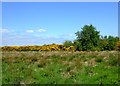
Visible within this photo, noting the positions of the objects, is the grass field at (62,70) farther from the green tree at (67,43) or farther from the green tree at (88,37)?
the green tree at (67,43)

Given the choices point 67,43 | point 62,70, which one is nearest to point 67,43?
point 67,43

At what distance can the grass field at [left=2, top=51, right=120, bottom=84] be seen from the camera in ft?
68.3

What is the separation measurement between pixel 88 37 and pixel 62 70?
75.2ft

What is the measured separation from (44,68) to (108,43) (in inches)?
1047

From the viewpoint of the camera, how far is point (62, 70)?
23453mm

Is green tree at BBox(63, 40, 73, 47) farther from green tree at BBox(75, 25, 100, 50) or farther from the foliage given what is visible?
green tree at BBox(75, 25, 100, 50)

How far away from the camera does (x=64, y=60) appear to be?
2709 centimetres

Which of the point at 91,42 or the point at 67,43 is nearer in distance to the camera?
the point at 91,42

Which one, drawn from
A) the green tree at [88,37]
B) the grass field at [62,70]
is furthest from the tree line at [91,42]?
the grass field at [62,70]

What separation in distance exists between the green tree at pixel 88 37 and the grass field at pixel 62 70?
1682 centimetres

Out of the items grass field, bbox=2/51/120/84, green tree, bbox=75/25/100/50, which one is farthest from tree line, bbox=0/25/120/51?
grass field, bbox=2/51/120/84

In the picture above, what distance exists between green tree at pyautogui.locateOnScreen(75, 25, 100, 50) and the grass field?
1682 centimetres

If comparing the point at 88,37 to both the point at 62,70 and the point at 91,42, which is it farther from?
the point at 62,70

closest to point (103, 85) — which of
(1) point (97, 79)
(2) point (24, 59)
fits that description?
(1) point (97, 79)
